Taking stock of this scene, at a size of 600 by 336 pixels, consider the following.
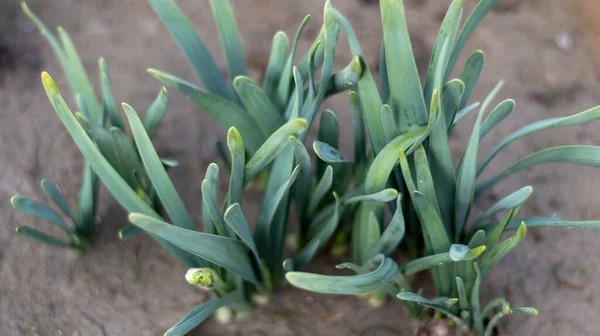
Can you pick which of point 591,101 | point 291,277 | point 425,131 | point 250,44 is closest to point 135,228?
point 291,277

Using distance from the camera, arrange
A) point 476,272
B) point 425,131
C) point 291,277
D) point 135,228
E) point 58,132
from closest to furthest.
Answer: point 291,277 → point 425,131 → point 476,272 → point 135,228 → point 58,132

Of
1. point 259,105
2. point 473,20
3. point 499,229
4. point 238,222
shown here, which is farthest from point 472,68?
point 238,222

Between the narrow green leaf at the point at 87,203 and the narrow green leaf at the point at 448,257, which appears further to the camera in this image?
the narrow green leaf at the point at 87,203

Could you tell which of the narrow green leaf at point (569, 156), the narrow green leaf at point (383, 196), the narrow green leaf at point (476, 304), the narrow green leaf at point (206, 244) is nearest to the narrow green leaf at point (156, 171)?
the narrow green leaf at point (206, 244)

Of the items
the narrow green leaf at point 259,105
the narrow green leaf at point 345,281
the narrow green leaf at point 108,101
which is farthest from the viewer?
the narrow green leaf at point 108,101

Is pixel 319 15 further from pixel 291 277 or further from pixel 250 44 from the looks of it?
pixel 291 277

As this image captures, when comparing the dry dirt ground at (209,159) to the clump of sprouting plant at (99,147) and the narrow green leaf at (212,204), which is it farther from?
the narrow green leaf at (212,204)
